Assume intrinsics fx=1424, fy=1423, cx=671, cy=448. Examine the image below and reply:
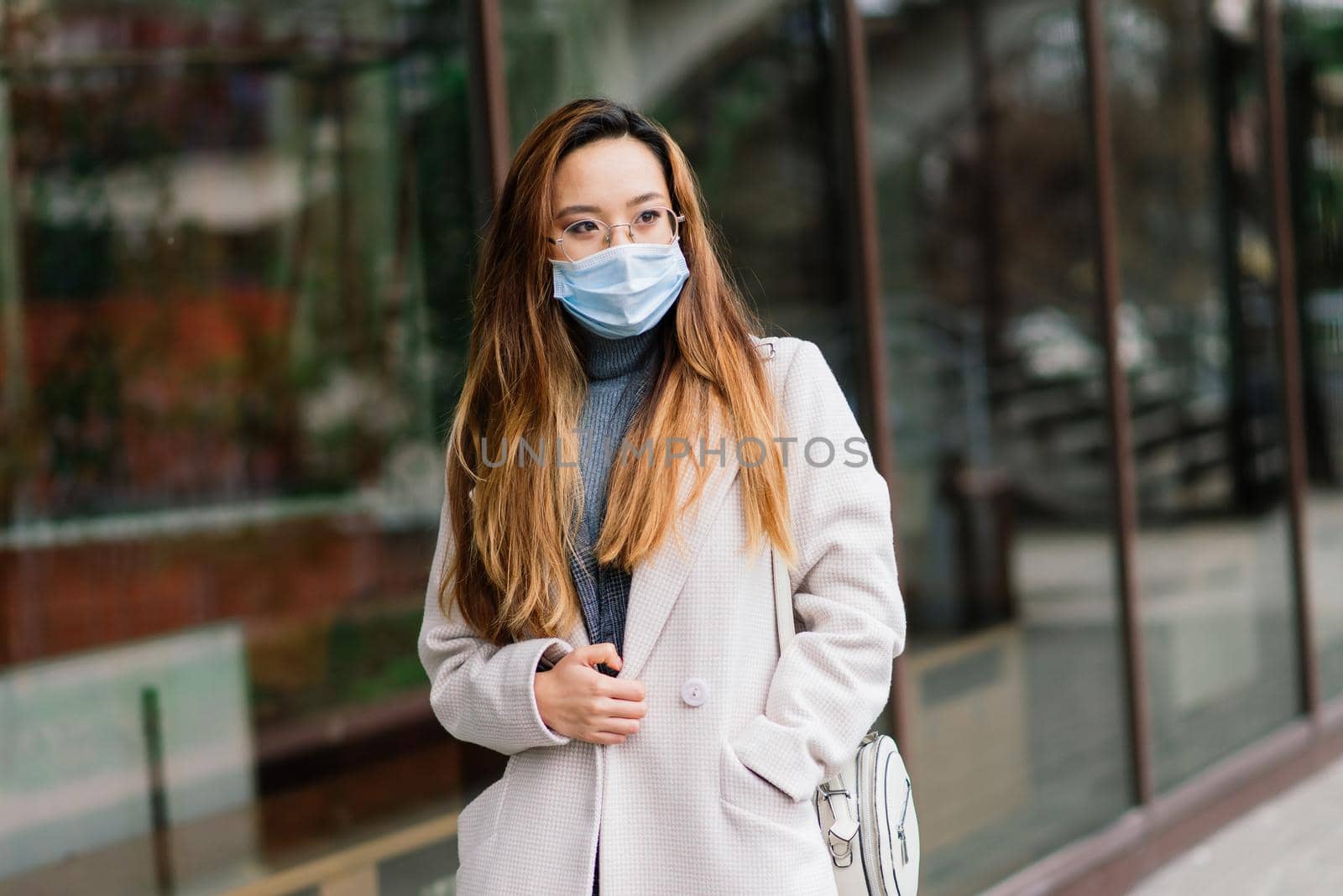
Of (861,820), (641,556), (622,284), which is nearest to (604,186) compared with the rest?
(622,284)

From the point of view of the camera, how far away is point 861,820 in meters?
2.06

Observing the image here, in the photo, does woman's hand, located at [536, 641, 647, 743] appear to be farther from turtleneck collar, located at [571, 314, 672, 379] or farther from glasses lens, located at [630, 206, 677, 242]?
glasses lens, located at [630, 206, 677, 242]

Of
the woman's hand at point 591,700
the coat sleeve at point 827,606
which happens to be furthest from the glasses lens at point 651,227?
the woman's hand at point 591,700

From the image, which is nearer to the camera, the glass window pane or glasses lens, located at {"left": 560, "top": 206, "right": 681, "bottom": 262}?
glasses lens, located at {"left": 560, "top": 206, "right": 681, "bottom": 262}

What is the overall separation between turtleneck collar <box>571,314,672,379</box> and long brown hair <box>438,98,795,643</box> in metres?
0.02

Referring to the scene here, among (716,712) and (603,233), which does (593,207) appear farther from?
(716,712)

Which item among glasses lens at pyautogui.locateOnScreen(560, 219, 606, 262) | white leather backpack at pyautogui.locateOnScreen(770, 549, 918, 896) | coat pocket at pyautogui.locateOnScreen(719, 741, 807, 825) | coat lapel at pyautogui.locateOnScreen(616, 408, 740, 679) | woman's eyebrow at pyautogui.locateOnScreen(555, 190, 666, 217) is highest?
woman's eyebrow at pyautogui.locateOnScreen(555, 190, 666, 217)

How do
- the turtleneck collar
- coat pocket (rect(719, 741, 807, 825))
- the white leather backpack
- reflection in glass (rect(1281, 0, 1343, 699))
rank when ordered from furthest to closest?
1. reflection in glass (rect(1281, 0, 1343, 699))
2. the turtleneck collar
3. the white leather backpack
4. coat pocket (rect(719, 741, 807, 825))

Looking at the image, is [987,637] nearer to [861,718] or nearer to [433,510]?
[433,510]

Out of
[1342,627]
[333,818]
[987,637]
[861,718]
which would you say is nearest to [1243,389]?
[1342,627]

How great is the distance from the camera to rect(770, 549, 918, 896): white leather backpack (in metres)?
2.03

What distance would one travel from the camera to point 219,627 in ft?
14.4

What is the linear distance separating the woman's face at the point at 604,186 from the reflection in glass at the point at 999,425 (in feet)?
8.83

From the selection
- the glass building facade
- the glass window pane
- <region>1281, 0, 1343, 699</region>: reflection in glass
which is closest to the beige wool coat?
the glass building facade
